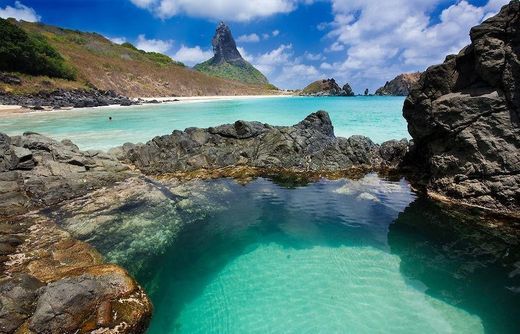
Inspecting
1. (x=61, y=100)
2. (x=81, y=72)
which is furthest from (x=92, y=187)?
(x=81, y=72)

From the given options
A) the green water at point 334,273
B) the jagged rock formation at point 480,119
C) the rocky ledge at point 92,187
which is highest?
the jagged rock formation at point 480,119

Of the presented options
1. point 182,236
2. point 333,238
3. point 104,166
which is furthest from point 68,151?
point 333,238

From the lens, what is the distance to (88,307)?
313 inches

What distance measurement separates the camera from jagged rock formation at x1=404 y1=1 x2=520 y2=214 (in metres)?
14.7

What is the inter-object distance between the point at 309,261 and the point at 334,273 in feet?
3.38

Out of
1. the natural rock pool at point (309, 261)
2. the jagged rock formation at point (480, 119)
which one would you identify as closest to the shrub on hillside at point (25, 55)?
the natural rock pool at point (309, 261)

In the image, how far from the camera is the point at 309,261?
1161cm

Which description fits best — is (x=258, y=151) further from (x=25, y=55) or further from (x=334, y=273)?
(x=25, y=55)

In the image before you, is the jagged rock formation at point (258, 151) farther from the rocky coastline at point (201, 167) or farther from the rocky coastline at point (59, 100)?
the rocky coastline at point (59, 100)

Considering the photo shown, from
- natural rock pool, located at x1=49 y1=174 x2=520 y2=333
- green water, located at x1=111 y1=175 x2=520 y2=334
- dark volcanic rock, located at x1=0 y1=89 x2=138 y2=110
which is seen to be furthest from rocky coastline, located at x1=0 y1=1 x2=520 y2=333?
dark volcanic rock, located at x1=0 y1=89 x2=138 y2=110

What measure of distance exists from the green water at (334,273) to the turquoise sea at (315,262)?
36mm

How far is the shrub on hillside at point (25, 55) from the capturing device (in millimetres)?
64875

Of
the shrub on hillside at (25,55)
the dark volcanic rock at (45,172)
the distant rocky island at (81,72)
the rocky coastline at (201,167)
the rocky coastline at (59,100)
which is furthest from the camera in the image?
the distant rocky island at (81,72)

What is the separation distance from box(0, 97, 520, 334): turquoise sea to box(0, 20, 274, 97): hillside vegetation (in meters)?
65.5
